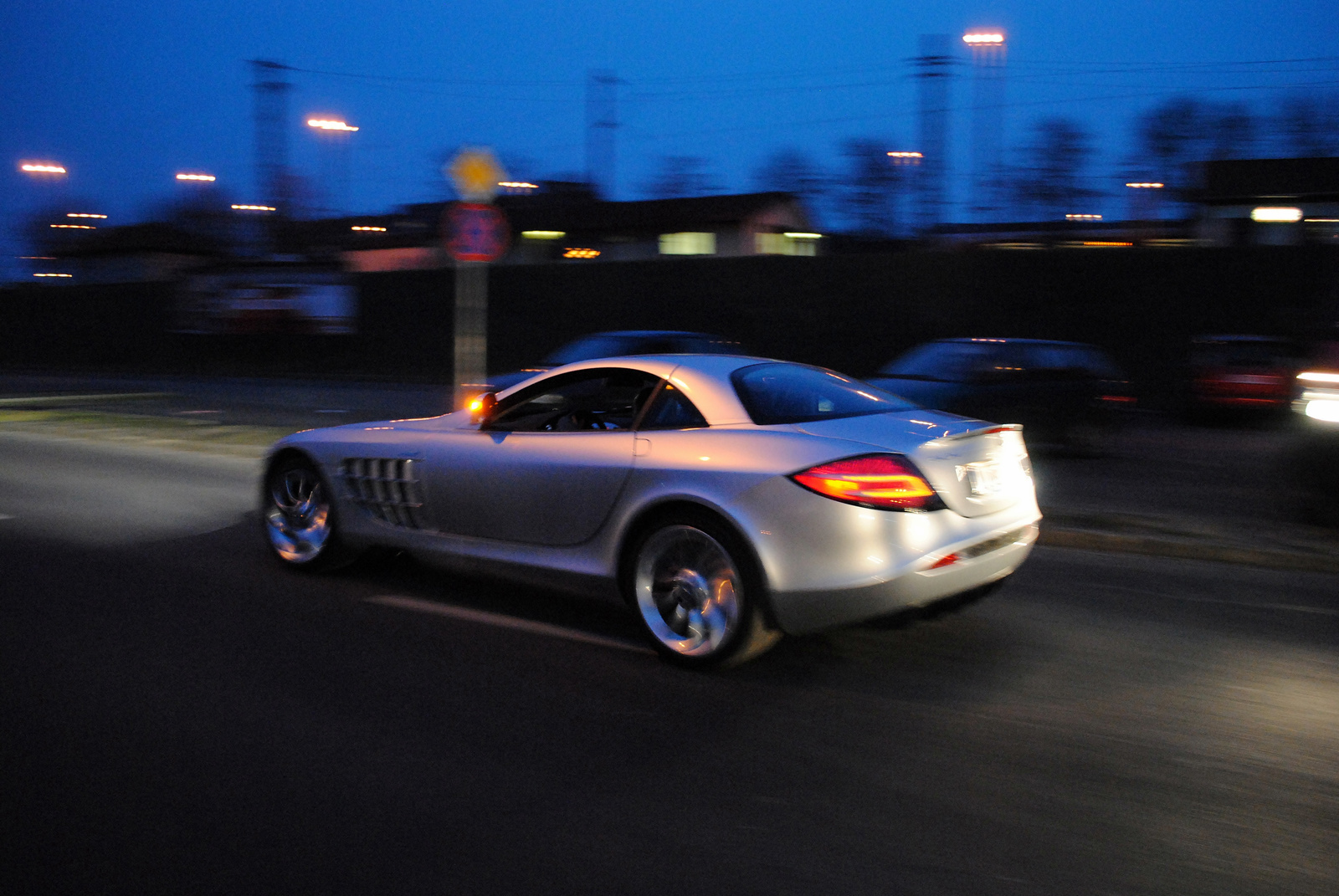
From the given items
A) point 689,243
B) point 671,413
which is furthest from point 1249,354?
point 689,243

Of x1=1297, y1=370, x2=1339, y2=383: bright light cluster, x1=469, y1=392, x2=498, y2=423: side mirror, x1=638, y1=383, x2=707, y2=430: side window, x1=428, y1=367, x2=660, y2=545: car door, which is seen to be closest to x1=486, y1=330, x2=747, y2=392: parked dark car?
x1=1297, y1=370, x2=1339, y2=383: bright light cluster

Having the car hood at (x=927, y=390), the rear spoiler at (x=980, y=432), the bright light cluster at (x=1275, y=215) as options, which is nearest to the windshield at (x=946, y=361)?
the car hood at (x=927, y=390)

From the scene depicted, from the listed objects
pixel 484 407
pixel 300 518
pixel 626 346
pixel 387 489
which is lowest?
pixel 300 518

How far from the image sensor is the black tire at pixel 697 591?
4.72 meters

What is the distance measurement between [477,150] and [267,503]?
15.1 ft

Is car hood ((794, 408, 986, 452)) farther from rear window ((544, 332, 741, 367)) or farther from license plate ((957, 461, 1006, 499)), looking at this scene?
rear window ((544, 332, 741, 367))

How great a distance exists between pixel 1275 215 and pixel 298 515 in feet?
124

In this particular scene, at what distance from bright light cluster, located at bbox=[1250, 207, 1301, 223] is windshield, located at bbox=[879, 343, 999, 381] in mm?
28589

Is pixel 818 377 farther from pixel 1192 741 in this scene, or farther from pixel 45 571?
pixel 45 571

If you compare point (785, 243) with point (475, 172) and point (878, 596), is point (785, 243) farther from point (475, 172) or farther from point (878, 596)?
point (878, 596)

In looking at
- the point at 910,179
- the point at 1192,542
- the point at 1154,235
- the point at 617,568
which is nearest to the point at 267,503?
the point at 617,568

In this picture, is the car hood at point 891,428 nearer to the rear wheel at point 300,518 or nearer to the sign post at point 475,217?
the rear wheel at point 300,518

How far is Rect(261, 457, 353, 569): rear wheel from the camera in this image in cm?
656

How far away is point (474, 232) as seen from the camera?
33.9ft
